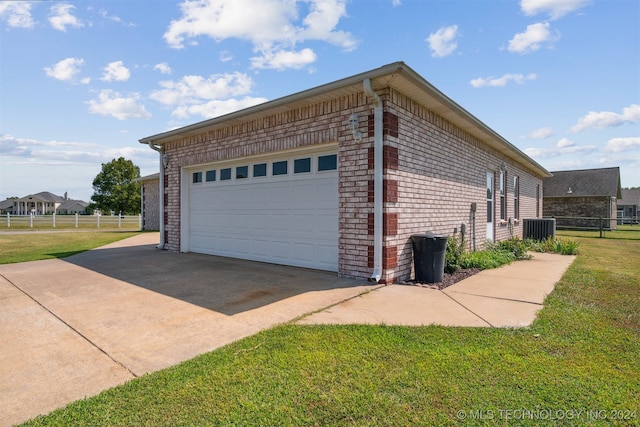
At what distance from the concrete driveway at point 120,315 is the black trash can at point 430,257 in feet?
3.95

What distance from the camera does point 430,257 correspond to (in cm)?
601

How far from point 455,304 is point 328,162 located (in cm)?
368

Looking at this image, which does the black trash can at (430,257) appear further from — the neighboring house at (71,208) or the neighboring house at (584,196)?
the neighboring house at (71,208)

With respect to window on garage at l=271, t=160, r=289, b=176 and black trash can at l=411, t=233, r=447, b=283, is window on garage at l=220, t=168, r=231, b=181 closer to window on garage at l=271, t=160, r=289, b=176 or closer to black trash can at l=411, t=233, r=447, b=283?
window on garage at l=271, t=160, r=289, b=176

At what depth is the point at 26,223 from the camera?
25.5 m

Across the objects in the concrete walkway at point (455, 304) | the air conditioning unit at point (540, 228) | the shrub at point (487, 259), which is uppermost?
the air conditioning unit at point (540, 228)

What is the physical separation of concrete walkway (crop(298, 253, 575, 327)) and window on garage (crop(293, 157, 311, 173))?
124 inches

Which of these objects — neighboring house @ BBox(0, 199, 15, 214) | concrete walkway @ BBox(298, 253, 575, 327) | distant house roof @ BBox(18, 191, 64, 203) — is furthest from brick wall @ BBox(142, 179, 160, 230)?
neighboring house @ BBox(0, 199, 15, 214)

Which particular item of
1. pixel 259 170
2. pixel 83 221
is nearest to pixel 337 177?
pixel 259 170

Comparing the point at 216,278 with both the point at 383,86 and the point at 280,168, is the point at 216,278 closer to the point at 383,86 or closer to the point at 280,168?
the point at 280,168

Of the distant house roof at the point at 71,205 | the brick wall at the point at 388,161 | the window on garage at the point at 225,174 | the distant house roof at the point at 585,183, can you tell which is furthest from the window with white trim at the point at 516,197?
the distant house roof at the point at 71,205

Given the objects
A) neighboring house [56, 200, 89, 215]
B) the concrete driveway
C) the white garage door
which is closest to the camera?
→ the concrete driveway

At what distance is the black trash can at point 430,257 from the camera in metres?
5.98

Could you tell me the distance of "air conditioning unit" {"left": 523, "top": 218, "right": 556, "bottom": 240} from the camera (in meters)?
12.4
